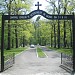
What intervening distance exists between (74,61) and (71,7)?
38305 mm

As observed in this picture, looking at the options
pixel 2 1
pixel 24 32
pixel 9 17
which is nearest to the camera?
pixel 9 17

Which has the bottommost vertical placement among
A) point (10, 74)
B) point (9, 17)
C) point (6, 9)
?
point (10, 74)

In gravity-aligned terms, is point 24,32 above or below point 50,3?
below

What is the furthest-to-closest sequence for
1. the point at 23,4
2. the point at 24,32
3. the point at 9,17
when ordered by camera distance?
the point at 24,32 < the point at 23,4 < the point at 9,17

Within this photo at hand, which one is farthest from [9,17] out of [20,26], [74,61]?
[20,26]

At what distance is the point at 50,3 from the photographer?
217ft

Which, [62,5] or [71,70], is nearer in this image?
[71,70]

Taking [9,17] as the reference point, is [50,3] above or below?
above

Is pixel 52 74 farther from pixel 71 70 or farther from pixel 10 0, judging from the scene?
pixel 10 0

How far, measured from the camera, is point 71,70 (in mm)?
17516

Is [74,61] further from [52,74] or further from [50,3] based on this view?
[50,3]

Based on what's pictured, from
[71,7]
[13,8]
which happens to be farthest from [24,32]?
[71,7]

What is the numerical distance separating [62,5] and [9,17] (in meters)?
46.3

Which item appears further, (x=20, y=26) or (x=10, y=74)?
(x=20, y=26)
